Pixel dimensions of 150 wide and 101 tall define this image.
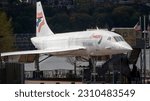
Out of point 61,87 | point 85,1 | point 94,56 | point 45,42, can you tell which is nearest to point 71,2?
point 85,1

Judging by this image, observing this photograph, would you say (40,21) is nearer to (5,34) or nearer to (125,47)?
(5,34)

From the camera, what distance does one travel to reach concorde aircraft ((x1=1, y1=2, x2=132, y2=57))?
98.0 ft

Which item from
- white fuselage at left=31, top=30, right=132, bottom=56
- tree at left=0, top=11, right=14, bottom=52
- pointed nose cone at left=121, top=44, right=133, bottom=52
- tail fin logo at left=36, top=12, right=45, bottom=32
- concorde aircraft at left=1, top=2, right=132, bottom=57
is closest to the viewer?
pointed nose cone at left=121, top=44, right=133, bottom=52

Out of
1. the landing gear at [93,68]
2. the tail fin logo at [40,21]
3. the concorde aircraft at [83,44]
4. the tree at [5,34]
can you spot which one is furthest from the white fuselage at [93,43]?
the tree at [5,34]

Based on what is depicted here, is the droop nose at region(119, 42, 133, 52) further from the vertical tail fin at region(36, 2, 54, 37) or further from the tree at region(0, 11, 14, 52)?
the tree at region(0, 11, 14, 52)

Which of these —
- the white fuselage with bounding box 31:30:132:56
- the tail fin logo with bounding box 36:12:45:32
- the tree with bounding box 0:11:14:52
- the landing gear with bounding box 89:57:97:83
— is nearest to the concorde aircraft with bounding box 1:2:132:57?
the white fuselage with bounding box 31:30:132:56

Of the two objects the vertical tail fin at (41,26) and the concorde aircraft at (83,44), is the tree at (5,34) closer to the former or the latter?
the vertical tail fin at (41,26)

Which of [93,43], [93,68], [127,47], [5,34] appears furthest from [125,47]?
[5,34]

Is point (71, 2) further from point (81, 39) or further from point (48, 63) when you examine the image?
point (81, 39)

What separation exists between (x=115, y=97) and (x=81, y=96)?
1.01 ft

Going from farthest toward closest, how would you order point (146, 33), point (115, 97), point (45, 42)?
point (45, 42)
point (146, 33)
point (115, 97)

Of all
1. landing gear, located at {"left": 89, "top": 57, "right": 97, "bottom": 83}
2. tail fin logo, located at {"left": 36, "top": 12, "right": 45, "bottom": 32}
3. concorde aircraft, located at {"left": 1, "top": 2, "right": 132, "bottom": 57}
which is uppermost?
tail fin logo, located at {"left": 36, "top": 12, "right": 45, "bottom": 32}

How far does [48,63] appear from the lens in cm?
3644

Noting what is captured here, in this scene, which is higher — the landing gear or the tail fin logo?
the tail fin logo
